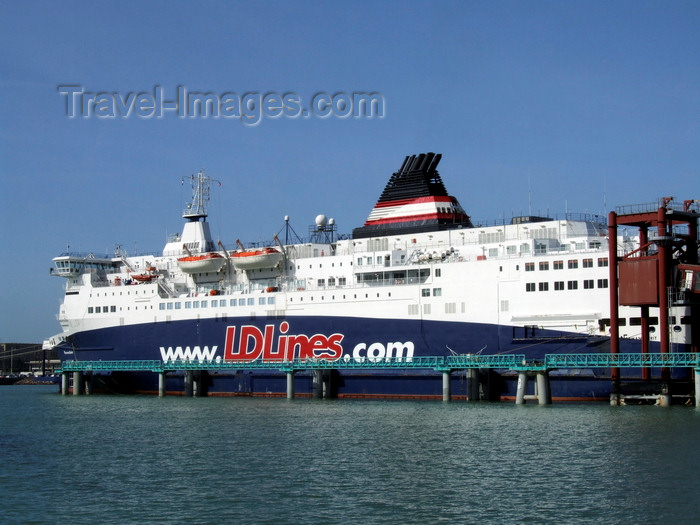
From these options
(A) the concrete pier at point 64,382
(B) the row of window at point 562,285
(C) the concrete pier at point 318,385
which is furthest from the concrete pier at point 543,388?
(A) the concrete pier at point 64,382

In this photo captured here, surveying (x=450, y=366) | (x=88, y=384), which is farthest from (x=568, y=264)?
(x=88, y=384)

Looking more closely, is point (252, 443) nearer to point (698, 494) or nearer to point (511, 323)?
point (698, 494)

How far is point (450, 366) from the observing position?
4397cm

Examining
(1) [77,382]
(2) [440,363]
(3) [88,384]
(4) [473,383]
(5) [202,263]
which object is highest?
(5) [202,263]

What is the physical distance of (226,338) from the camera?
2132 inches

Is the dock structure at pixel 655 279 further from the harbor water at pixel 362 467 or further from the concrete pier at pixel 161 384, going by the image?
the concrete pier at pixel 161 384

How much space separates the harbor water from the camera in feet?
68.7

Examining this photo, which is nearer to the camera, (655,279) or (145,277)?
(655,279)

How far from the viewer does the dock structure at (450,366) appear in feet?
130

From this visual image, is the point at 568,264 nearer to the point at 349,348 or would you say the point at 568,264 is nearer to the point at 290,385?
the point at 349,348

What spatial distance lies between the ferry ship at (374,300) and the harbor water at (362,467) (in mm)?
4700

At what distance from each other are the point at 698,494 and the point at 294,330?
31.8 m

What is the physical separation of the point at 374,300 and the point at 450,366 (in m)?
6.67

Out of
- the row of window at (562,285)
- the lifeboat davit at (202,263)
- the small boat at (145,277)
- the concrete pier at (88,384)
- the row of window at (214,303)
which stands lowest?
the concrete pier at (88,384)
